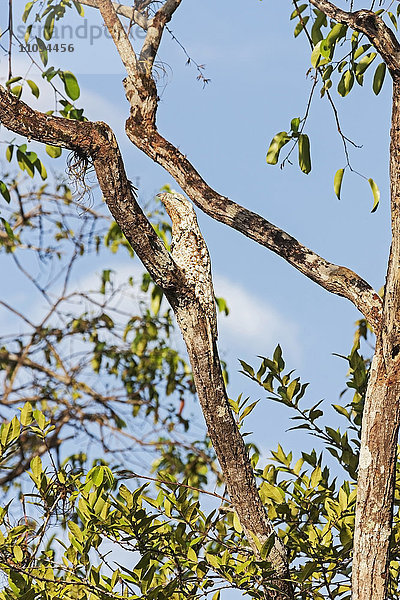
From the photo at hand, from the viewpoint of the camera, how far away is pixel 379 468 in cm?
116

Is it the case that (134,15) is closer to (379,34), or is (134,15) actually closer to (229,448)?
(379,34)

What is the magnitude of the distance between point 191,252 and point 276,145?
0.39 m

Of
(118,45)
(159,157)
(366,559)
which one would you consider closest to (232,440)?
(366,559)

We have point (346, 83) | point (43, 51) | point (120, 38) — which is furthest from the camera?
point (43, 51)

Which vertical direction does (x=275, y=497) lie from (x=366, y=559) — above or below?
above

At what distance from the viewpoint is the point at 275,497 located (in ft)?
4.50

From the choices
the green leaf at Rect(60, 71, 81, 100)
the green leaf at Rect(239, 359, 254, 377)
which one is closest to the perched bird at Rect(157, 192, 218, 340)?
the green leaf at Rect(239, 359, 254, 377)

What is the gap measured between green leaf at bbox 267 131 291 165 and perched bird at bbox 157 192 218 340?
0.26 metres

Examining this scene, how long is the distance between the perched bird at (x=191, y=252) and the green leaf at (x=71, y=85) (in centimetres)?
68

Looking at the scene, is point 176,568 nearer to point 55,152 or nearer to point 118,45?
point 118,45

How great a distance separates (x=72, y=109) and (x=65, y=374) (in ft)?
5.71

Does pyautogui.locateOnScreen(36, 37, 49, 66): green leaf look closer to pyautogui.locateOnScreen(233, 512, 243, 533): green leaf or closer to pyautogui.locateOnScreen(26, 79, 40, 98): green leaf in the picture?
pyautogui.locateOnScreen(26, 79, 40, 98): green leaf

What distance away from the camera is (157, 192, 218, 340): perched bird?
4.31ft

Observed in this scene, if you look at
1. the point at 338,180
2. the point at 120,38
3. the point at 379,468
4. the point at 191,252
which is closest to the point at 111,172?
the point at 191,252
